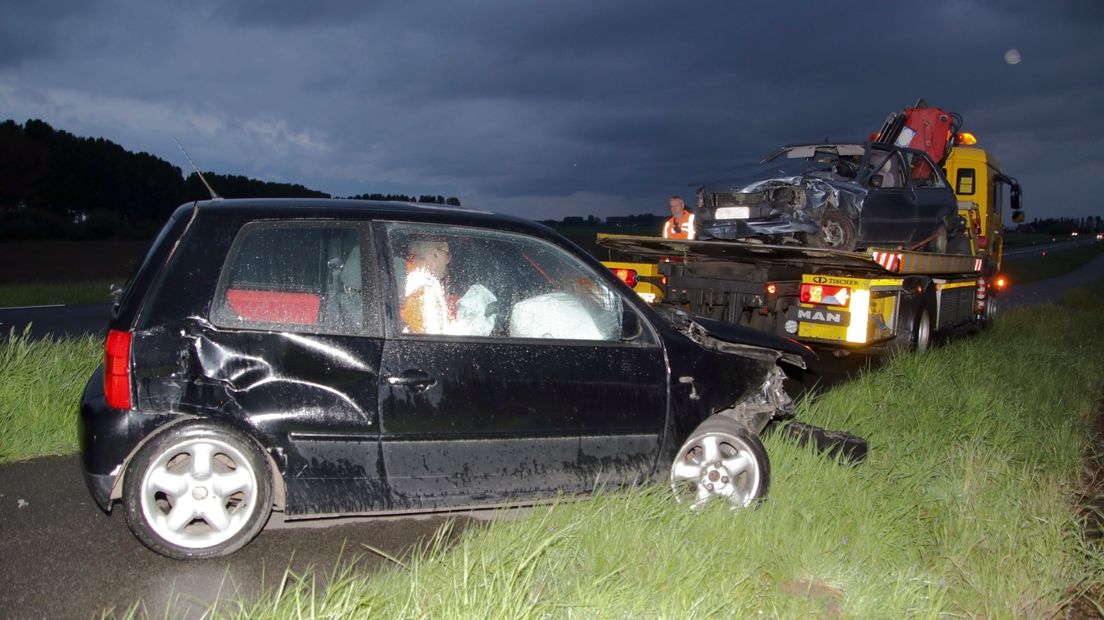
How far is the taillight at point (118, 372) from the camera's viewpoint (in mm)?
3893

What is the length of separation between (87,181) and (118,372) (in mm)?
55514

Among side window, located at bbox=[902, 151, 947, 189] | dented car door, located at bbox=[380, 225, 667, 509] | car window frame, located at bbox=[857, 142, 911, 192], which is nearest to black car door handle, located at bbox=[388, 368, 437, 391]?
dented car door, located at bbox=[380, 225, 667, 509]

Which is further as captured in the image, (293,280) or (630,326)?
(630,326)

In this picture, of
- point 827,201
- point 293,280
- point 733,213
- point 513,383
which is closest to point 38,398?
point 293,280

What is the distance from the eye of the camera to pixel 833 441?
5750 mm

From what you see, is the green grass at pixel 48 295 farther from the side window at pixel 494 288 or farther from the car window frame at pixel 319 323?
the side window at pixel 494 288

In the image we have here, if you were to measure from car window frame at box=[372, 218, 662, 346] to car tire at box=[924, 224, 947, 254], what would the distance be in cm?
895

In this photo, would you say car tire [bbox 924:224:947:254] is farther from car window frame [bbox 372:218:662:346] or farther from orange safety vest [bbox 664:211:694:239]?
car window frame [bbox 372:218:662:346]

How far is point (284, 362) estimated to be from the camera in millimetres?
4047

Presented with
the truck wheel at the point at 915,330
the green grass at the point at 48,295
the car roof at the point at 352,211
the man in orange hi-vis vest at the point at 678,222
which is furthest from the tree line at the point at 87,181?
the car roof at the point at 352,211

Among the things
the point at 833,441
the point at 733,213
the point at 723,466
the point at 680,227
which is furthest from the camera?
the point at 680,227

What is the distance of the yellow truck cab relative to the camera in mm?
14586

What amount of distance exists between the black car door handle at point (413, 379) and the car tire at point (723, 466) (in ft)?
4.57

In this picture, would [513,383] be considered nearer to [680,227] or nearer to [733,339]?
[733,339]
